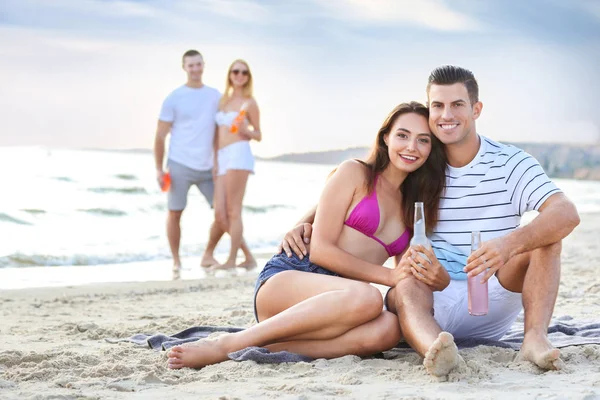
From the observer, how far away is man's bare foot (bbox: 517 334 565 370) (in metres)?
3.30

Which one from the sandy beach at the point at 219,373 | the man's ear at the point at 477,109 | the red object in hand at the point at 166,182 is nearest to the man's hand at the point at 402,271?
the sandy beach at the point at 219,373

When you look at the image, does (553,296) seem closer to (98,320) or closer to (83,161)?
(98,320)

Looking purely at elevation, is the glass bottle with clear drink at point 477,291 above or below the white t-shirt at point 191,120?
below

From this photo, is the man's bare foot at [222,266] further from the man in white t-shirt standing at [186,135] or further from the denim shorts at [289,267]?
the denim shorts at [289,267]

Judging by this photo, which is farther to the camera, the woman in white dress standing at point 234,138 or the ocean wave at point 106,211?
the ocean wave at point 106,211

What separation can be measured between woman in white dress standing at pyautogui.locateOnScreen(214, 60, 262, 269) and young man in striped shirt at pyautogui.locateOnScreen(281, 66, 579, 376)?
13.2ft

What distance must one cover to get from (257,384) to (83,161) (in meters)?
20.8

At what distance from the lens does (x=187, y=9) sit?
72.4ft

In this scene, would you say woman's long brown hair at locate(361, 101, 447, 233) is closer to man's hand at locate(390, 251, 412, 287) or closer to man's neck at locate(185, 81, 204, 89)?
man's hand at locate(390, 251, 412, 287)

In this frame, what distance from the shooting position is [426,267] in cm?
351

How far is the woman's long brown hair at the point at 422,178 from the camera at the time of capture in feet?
12.5

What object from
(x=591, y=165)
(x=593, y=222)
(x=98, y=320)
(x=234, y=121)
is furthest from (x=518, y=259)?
(x=591, y=165)

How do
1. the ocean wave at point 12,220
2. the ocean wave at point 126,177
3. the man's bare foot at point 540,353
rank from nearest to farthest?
the man's bare foot at point 540,353, the ocean wave at point 12,220, the ocean wave at point 126,177

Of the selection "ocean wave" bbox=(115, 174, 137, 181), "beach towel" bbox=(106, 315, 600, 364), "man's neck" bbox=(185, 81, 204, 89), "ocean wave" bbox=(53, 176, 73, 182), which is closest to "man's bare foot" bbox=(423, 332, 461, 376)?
"beach towel" bbox=(106, 315, 600, 364)
